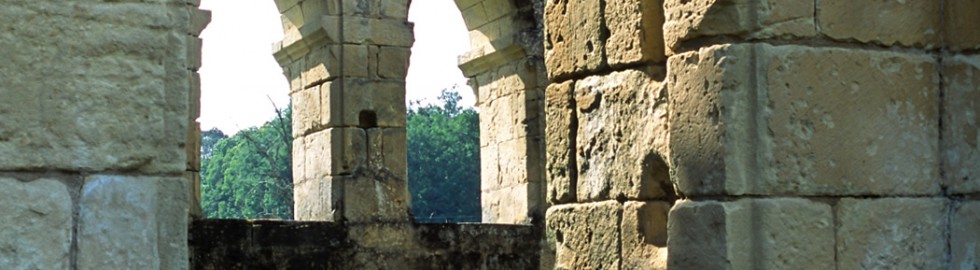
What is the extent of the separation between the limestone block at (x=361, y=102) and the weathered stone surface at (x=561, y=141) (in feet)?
23.8

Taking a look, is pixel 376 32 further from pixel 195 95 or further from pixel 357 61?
pixel 195 95

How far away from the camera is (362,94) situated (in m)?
13.8

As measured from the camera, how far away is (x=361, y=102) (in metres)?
13.8

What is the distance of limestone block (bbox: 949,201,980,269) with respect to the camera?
18.6 feet

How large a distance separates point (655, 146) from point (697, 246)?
507 millimetres

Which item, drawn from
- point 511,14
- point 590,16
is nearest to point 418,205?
point 511,14

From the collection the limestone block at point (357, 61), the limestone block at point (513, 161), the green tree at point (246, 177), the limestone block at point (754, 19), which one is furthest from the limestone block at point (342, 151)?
the green tree at point (246, 177)

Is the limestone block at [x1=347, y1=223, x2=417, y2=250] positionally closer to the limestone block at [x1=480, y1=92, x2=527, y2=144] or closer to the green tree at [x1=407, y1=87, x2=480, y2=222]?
the limestone block at [x1=480, y1=92, x2=527, y2=144]

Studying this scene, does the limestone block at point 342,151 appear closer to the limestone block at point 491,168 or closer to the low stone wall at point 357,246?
the low stone wall at point 357,246

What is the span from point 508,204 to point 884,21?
31.8 feet

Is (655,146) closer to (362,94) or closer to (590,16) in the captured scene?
(590,16)

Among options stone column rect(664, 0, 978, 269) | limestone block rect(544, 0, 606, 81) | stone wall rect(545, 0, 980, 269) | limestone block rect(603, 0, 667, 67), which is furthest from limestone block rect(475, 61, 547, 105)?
stone column rect(664, 0, 978, 269)

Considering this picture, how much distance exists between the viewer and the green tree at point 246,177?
48844 mm

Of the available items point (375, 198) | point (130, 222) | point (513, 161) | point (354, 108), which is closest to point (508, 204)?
point (513, 161)
